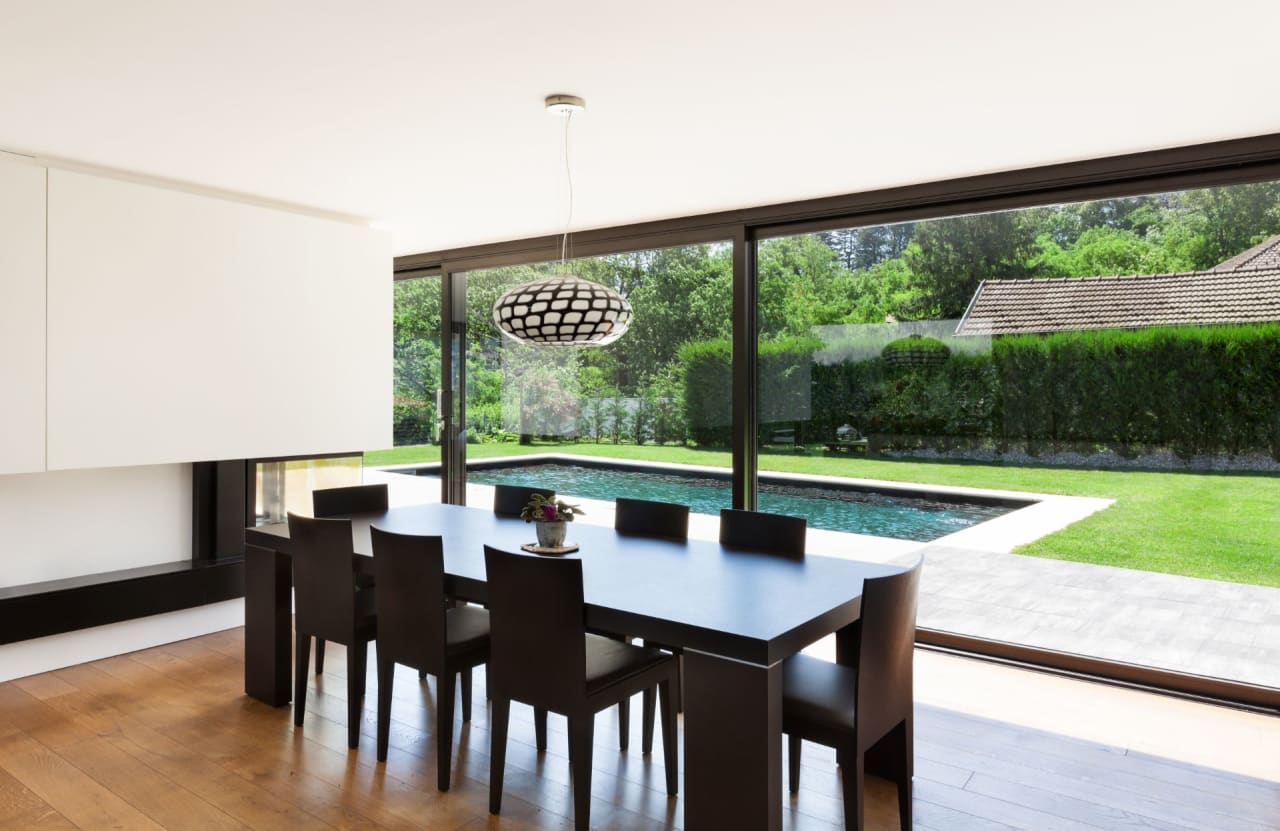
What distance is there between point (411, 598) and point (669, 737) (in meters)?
1.06

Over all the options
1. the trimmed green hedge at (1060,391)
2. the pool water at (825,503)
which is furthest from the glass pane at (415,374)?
the trimmed green hedge at (1060,391)

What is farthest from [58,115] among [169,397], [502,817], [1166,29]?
[1166,29]

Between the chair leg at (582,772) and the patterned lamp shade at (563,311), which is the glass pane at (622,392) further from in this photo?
the chair leg at (582,772)

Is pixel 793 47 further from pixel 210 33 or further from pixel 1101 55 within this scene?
pixel 210 33

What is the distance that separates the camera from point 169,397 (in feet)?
14.3

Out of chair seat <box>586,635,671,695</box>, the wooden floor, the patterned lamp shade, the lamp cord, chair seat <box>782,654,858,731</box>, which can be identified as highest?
the lamp cord

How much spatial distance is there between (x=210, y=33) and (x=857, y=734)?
9.41 ft

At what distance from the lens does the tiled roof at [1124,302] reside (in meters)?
3.64

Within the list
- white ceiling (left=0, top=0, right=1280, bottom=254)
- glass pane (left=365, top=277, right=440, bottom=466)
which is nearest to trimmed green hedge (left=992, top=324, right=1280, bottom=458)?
white ceiling (left=0, top=0, right=1280, bottom=254)

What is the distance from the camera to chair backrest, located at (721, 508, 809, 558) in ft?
10.8

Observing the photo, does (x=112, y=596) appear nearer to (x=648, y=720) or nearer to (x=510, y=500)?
(x=510, y=500)

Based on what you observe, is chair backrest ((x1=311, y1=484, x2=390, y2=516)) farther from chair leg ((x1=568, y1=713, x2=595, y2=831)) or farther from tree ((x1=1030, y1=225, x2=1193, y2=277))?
tree ((x1=1030, y1=225, x2=1193, y2=277))

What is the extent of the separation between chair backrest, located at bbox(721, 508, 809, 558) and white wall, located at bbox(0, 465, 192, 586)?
3377 mm

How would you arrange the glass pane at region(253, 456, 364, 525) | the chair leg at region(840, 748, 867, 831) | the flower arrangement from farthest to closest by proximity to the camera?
the glass pane at region(253, 456, 364, 525)
the flower arrangement
the chair leg at region(840, 748, 867, 831)
